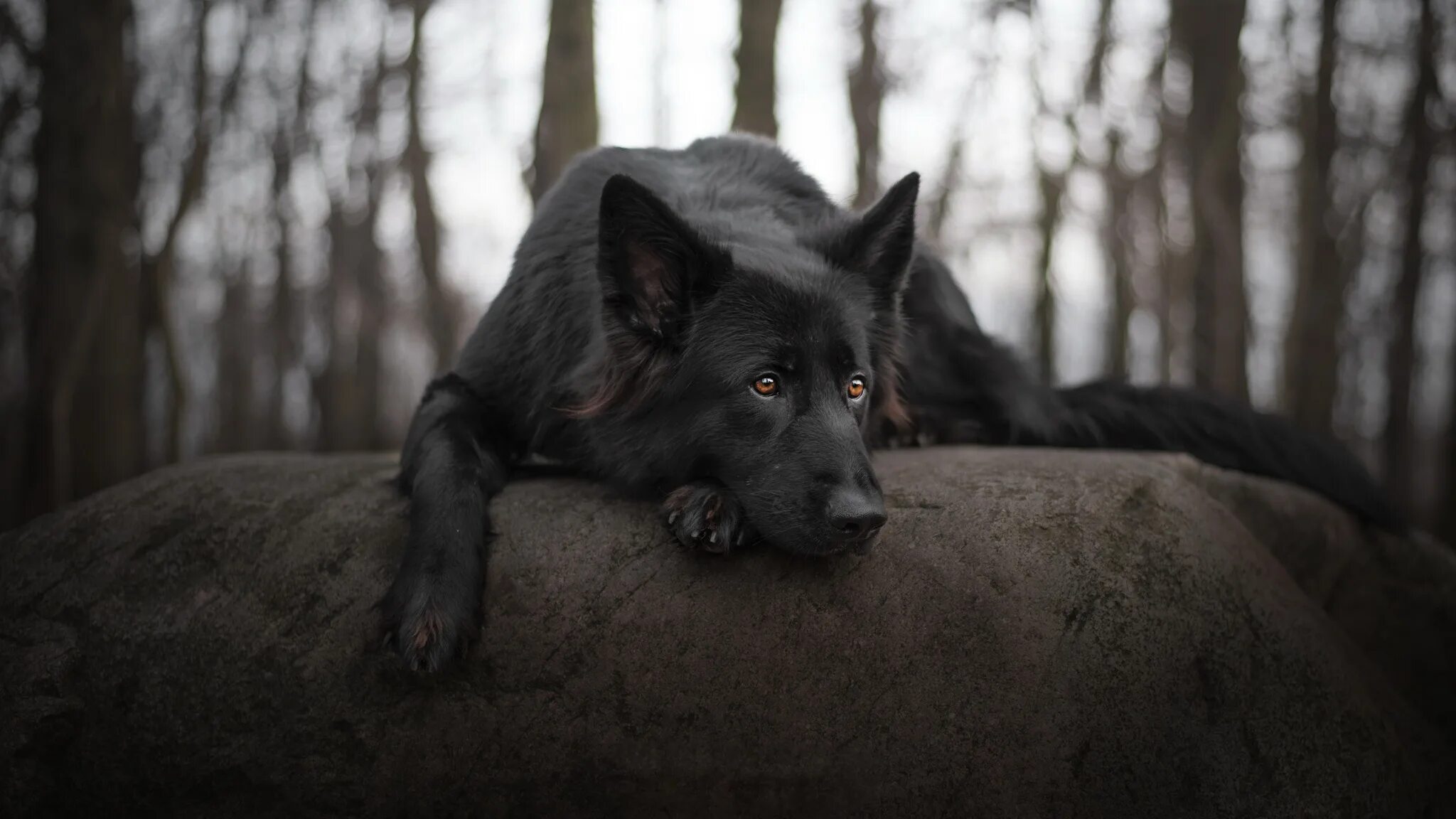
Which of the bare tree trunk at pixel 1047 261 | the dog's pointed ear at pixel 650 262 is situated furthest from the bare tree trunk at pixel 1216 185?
the dog's pointed ear at pixel 650 262

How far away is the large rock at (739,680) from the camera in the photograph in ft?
10.1

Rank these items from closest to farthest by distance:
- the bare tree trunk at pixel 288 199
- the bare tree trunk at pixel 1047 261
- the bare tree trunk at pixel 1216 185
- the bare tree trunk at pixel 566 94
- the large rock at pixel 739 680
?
the large rock at pixel 739 680 → the bare tree trunk at pixel 566 94 → the bare tree trunk at pixel 1216 185 → the bare tree trunk at pixel 1047 261 → the bare tree trunk at pixel 288 199

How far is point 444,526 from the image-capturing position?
334cm

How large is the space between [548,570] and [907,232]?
194cm

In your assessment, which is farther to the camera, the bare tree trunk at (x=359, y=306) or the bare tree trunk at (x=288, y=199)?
the bare tree trunk at (x=359, y=306)

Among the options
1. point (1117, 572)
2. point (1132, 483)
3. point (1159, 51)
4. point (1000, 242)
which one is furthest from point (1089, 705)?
point (1000, 242)

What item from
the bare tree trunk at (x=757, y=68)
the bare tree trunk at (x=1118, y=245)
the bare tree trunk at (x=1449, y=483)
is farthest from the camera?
the bare tree trunk at (x=1118, y=245)

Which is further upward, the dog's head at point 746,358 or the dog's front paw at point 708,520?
the dog's head at point 746,358

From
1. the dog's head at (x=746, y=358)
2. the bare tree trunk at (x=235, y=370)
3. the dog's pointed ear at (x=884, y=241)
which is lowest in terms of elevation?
the bare tree trunk at (x=235, y=370)

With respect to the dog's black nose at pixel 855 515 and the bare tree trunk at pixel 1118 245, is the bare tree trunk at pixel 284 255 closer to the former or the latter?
the bare tree trunk at pixel 1118 245

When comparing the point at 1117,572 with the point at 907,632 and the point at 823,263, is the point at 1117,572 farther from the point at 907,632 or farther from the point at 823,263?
the point at 823,263

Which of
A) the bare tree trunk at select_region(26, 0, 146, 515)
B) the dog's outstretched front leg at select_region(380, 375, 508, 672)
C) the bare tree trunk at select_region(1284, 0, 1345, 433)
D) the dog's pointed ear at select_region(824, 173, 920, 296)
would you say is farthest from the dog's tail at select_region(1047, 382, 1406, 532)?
the bare tree trunk at select_region(26, 0, 146, 515)

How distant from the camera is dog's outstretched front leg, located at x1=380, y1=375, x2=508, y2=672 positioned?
305cm

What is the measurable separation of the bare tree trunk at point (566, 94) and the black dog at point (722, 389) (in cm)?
424
